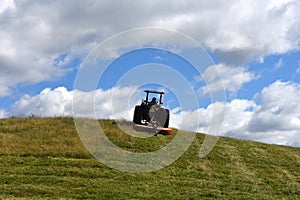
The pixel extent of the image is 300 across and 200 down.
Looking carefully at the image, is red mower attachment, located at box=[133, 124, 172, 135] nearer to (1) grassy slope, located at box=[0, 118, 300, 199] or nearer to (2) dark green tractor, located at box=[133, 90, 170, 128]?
(2) dark green tractor, located at box=[133, 90, 170, 128]

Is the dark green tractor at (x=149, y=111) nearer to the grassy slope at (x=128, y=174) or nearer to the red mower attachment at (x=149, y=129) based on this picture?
the red mower attachment at (x=149, y=129)

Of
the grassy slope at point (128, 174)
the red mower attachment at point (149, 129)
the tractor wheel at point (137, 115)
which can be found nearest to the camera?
the grassy slope at point (128, 174)

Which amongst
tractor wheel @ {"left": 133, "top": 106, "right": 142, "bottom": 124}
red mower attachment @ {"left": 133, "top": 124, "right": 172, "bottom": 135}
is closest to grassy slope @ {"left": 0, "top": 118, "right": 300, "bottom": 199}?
red mower attachment @ {"left": 133, "top": 124, "right": 172, "bottom": 135}

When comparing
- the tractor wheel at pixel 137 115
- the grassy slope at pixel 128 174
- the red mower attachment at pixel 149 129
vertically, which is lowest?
the grassy slope at pixel 128 174

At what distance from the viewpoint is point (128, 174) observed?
103 ft

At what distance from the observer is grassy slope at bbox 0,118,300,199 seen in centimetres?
2694

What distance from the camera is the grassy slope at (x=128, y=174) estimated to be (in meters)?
26.9

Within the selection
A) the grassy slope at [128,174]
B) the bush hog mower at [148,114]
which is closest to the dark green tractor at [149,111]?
the bush hog mower at [148,114]

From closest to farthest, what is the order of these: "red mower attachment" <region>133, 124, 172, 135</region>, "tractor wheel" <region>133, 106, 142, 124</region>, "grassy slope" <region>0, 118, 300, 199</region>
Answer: "grassy slope" <region>0, 118, 300, 199</region>, "red mower attachment" <region>133, 124, 172, 135</region>, "tractor wheel" <region>133, 106, 142, 124</region>

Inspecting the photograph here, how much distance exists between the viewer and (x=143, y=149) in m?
39.2

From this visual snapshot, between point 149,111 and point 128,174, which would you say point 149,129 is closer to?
point 149,111

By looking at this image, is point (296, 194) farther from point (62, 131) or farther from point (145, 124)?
point (62, 131)

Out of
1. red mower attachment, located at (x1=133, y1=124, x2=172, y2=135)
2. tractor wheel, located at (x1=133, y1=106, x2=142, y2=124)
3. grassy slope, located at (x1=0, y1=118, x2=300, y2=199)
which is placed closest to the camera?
grassy slope, located at (x1=0, y1=118, x2=300, y2=199)

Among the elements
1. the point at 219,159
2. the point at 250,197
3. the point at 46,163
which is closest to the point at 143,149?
the point at 219,159
